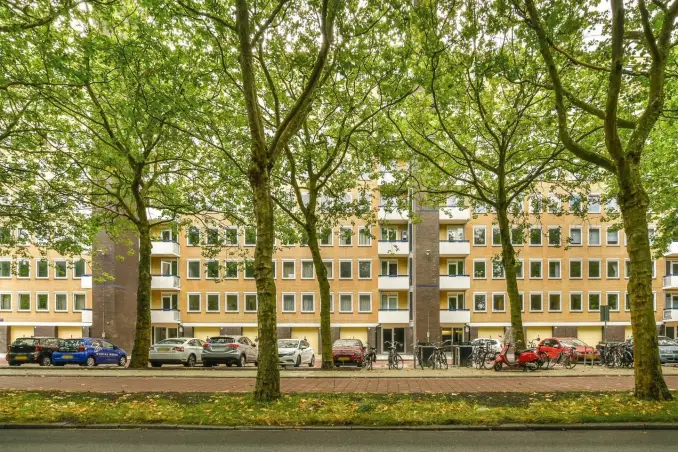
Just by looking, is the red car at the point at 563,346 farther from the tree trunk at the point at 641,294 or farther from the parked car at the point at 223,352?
the tree trunk at the point at 641,294

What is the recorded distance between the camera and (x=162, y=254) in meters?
44.3

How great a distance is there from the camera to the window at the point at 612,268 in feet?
148

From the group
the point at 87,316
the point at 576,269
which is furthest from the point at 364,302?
the point at 87,316

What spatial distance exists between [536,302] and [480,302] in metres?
4.88

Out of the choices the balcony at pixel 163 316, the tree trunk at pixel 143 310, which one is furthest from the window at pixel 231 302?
the tree trunk at pixel 143 310

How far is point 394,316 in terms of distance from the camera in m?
42.4

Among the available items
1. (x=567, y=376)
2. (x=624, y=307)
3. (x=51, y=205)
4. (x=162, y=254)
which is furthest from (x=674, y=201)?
(x=162, y=254)

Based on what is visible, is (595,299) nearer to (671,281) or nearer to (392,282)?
(671,281)

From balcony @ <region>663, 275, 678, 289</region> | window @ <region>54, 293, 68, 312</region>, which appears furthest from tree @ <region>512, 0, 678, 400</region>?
window @ <region>54, 293, 68, 312</region>

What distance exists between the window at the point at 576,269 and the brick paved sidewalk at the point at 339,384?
29218 mm

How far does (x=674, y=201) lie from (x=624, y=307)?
1095 inches

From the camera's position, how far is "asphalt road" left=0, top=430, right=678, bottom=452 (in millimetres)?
Answer: 7293

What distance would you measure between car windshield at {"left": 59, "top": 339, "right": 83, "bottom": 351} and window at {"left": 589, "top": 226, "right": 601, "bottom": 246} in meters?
40.3

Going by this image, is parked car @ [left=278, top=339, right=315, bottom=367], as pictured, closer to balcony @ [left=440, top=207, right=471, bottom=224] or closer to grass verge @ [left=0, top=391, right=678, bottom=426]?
grass verge @ [left=0, top=391, right=678, bottom=426]
